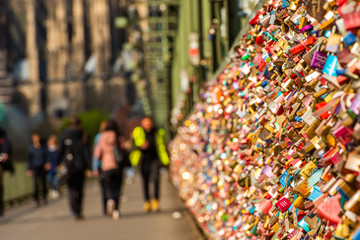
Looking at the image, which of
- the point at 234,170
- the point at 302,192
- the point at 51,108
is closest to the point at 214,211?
the point at 234,170

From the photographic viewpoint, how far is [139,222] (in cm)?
1196

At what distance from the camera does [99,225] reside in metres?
11.8

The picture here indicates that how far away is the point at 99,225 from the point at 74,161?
62.7 inches

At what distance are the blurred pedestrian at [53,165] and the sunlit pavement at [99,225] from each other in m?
3.45

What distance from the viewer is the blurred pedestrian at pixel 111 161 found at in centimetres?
1289

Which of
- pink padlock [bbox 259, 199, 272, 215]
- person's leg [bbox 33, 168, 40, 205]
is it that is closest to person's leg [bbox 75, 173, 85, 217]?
person's leg [bbox 33, 168, 40, 205]

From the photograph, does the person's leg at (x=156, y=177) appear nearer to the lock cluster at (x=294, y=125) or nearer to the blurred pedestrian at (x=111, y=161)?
the blurred pedestrian at (x=111, y=161)

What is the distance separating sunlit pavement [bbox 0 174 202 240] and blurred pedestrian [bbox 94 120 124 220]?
0.34 m

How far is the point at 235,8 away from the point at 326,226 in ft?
18.9

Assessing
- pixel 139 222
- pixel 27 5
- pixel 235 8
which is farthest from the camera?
pixel 27 5

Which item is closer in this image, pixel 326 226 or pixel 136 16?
pixel 326 226

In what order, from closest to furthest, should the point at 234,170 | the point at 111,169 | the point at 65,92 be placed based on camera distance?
the point at 234,170
the point at 111,169
the point at 65,92

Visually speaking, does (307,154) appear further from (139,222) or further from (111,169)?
(111,169)

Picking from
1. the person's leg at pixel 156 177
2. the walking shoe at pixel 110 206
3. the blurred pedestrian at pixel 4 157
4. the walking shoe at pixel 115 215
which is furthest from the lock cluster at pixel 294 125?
the blurred pedestrian at pixel 4 157
